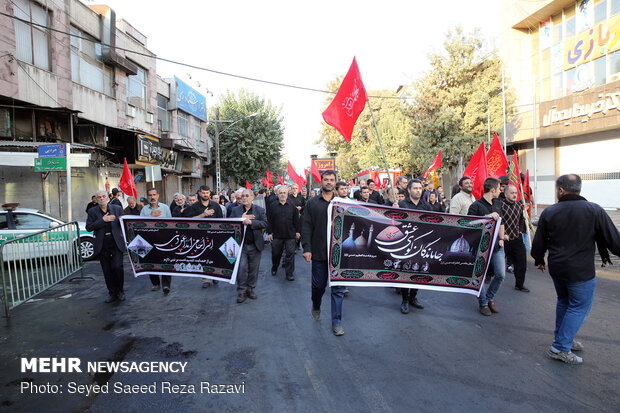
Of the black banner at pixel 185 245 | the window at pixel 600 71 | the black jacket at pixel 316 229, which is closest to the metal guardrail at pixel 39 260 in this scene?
the black banner at pixel 185 245

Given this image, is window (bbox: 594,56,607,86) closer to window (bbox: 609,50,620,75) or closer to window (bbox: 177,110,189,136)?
window (bbox: 609,50,620,75)

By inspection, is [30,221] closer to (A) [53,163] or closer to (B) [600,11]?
(A) [53,163]

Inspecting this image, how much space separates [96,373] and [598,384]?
15.4 feet

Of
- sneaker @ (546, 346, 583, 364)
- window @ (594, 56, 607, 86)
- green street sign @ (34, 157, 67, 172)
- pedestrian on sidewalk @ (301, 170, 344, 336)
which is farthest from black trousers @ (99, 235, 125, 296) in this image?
window @ (594, 56, 607, 86)

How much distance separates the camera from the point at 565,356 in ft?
11.9

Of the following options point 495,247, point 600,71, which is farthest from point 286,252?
point 600,71

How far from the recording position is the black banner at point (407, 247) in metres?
4.51

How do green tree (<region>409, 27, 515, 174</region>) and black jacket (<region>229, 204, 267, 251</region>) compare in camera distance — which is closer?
black jacket (<region>229, 204, 267, 251</region>)

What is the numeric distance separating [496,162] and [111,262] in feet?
27.9

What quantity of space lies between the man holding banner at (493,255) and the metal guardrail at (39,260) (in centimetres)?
686

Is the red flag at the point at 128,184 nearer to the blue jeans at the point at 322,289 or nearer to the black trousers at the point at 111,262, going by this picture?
the black trousers at the point at 111,262

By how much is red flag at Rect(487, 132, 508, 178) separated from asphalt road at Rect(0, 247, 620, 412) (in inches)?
130

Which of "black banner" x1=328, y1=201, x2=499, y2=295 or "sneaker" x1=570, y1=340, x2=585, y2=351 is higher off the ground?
"black banner" x1=328, y1=201, x2=499, y2=295

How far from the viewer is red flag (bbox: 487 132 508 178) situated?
8641 mm
